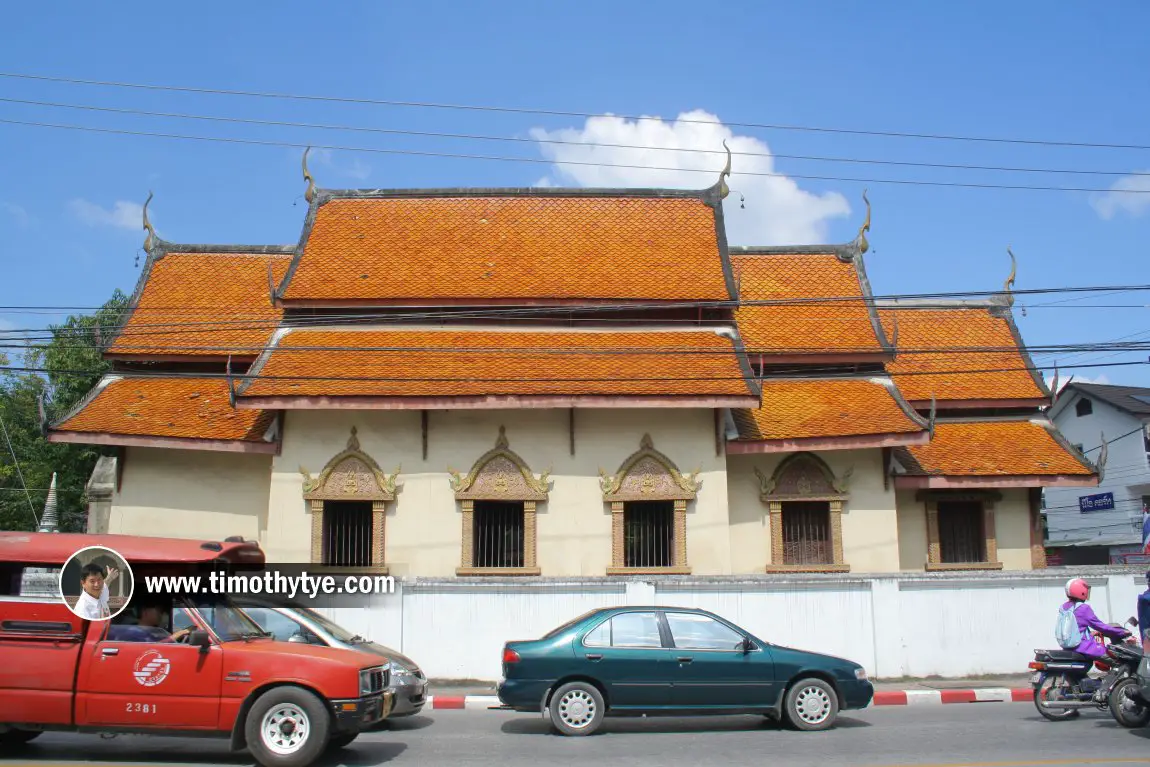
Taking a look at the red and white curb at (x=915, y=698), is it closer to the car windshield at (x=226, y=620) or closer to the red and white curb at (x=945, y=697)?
the red and white curb at (x=945, y=697)

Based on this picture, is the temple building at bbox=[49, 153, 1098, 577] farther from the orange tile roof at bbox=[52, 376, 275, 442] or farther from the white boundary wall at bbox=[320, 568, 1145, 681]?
the white boundary wall at bbox=[320, 568, 1145, 681]

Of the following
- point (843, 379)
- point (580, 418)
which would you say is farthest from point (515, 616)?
point (843, 379)

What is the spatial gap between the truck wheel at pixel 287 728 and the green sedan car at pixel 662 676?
2332 mm

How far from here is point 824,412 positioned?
18.1m

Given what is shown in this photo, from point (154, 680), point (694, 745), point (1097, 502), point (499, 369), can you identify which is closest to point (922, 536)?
point (499, 369)

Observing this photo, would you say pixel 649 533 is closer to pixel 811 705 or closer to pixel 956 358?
pixel 811 705

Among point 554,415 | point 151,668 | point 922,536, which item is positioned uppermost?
point 554,415

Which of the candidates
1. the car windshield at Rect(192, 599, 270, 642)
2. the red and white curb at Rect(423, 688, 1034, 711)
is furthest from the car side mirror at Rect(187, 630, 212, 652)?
the red and white curb at Rect(423, 688, 1034, 711)

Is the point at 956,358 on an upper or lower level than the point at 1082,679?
upper

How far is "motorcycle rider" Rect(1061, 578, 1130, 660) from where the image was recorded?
35.1 ft

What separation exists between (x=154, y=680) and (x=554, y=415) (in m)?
9.51

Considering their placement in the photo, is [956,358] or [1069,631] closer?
[1069,631]

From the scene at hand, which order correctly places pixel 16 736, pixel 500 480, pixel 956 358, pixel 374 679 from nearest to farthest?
pixel 374 679
pixel 16 736
pixel 500 480
pixel 956 358

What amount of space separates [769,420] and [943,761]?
9506 millimetres
